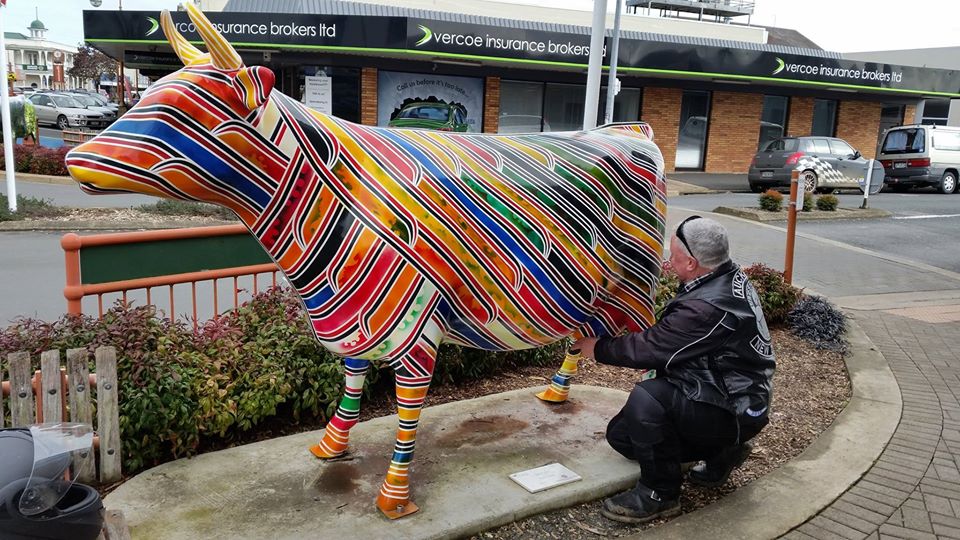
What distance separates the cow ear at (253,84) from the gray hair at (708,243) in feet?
6.38

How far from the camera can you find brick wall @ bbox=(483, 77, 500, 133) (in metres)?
20.8

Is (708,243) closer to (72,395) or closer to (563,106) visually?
(72,395)

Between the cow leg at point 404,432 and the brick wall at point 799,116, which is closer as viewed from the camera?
the cow leg at point 404,432

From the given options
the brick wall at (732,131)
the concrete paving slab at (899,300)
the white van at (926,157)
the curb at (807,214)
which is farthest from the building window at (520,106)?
the concrete paving slab at (899,300)

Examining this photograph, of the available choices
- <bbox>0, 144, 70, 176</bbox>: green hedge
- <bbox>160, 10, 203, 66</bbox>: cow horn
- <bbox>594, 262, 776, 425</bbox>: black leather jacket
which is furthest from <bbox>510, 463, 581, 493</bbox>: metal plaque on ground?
<bbox>0, 144, 70, 176</bbox>: green hedge

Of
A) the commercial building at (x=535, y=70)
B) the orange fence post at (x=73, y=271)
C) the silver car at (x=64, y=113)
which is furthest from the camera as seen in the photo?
the silver car at (x=64, y=113)

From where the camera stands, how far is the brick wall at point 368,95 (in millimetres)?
19422

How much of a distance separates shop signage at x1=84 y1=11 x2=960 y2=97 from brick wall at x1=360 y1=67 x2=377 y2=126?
142cm

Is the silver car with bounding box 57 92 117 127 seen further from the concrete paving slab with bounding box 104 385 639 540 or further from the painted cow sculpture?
the painted cow sculpture

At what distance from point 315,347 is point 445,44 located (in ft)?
48.7

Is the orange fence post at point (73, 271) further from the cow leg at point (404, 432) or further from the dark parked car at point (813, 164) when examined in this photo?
the dark parked car at point (813, 164)

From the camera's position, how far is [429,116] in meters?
20.2

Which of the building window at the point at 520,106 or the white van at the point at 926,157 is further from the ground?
the building window at the point at 520,106

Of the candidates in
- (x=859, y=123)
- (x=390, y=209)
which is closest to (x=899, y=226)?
(x=859, y=123)
